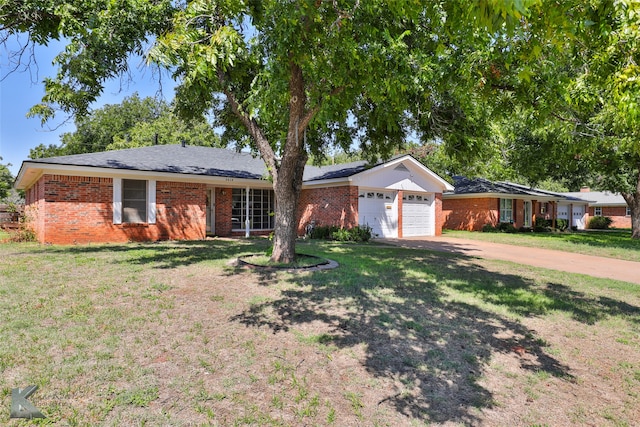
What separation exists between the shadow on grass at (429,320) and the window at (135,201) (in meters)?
8.62

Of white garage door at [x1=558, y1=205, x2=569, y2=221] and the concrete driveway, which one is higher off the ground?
white garage door at [x1=558, y1=205, x2=569, y2=221]

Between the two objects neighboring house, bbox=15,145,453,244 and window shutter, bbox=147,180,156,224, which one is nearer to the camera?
neighboring house, bbox=15,145,453,244

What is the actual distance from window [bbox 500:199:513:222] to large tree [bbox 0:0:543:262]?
1756 cm

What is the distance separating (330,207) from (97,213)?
9595mm

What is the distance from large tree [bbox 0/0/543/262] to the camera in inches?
230

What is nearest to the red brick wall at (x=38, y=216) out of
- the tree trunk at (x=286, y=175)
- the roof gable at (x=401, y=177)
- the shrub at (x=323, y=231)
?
the tree trunk at (x=286, y=175)

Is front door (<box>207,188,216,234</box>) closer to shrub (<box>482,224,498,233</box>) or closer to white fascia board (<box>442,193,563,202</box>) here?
white fascia board (<box>442,193,563,202</box>)

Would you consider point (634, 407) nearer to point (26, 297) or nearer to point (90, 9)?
point (26, 297)

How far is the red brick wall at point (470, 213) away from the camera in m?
24.1

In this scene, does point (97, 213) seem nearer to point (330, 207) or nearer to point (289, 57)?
point (330, 207)

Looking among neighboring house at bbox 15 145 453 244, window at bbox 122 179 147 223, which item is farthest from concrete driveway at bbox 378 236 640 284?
window at bbox 122 179 147 223

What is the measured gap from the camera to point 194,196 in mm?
14969

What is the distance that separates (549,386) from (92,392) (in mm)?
4279

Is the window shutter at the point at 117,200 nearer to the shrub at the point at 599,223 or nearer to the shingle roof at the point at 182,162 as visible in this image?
the shingle roof at the point at 182,162
